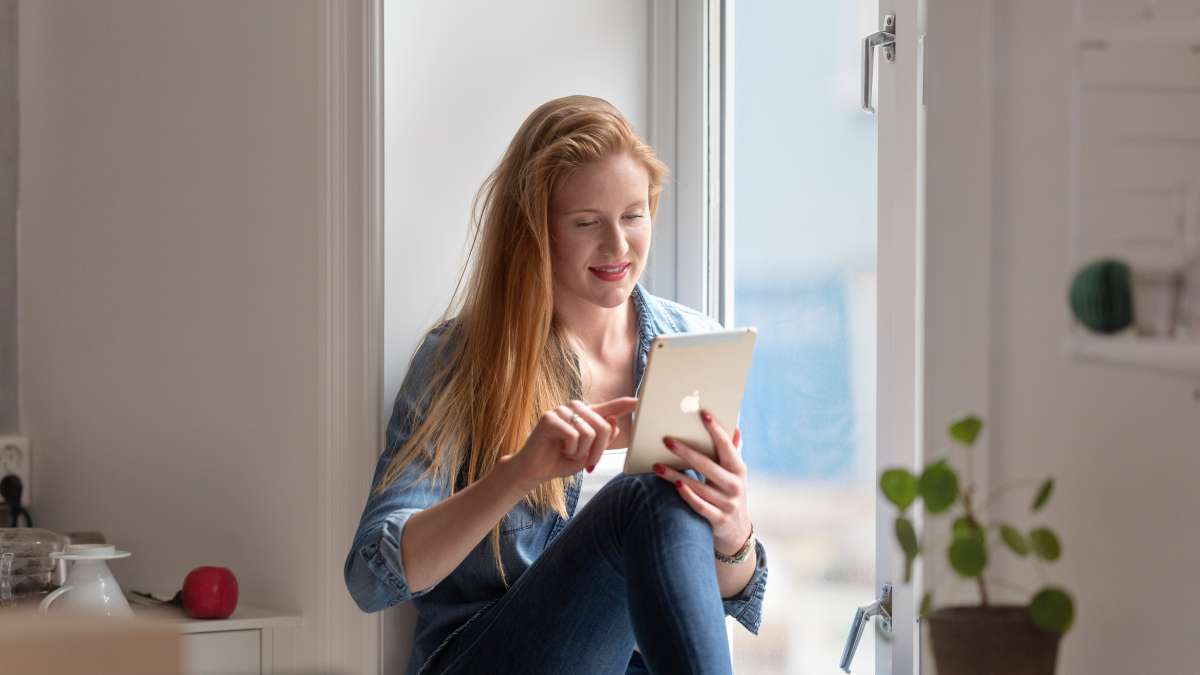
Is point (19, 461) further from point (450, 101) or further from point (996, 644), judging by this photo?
point (996, 644)

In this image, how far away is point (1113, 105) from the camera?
971 millimetres

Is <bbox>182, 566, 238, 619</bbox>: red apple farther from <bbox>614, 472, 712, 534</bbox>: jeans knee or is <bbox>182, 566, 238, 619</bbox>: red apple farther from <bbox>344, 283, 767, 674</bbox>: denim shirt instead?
<bbox>614, 472, 712, 534</bbox>: jeans knee

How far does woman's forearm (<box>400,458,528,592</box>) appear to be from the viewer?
5.12ft

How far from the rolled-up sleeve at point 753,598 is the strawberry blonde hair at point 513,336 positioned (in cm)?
25

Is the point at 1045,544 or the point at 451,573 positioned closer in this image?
the point at 1045,544

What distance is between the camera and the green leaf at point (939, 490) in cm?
88

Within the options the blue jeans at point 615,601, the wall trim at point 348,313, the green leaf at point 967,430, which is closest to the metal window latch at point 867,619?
the blue jeans at point 615,601

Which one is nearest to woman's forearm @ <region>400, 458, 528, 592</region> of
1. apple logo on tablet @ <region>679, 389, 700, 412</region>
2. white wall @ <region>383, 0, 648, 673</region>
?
apple logo on tablet @ <region>679, 389, 700, 412</region>

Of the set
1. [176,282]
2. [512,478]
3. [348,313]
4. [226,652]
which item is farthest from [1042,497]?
[176,282]

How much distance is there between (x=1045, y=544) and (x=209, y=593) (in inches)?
52.1

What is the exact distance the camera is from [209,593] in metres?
1.91

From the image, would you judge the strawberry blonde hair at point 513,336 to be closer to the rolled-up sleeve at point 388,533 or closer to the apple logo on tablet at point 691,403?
the rolled-up sleeve at point 388,533

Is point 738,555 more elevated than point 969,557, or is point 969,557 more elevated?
point 969,557

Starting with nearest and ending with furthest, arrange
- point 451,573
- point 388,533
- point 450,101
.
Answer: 1. point 388,533
2. point 451,573
3. point 450,101
